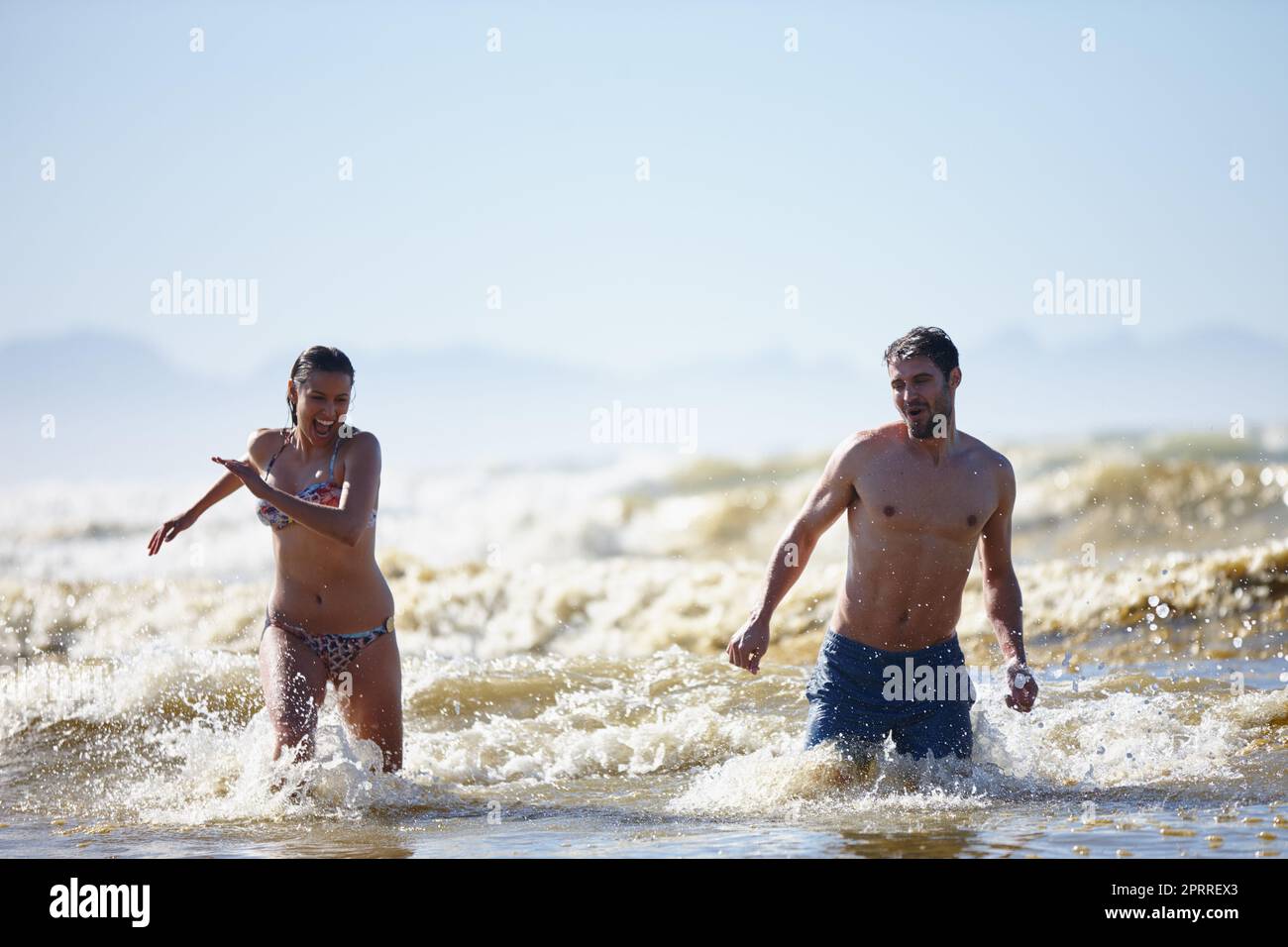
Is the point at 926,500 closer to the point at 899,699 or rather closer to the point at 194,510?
the point at 899,699

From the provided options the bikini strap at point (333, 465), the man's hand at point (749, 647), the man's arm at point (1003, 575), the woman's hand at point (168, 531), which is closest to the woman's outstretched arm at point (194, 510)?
the woman's hand at point (168, 531)

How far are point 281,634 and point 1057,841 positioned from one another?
3.04 m

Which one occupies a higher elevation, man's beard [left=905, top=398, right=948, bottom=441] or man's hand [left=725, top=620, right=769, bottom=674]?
man's beard [left=905, top=398, right=948, bottom=441]

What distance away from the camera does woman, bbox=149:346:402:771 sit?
5695 mm

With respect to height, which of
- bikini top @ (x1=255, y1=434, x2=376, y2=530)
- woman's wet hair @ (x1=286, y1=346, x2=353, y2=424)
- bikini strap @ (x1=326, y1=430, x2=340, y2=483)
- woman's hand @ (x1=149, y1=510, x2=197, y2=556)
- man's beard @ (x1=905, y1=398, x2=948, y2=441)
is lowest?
woman's hand @ (x1=149, y1=510, x2=197, y2=556)

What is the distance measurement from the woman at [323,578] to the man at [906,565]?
64.0 inches

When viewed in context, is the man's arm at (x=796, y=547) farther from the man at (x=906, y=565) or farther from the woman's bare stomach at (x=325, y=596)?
the woman's bare stomach at (x=325, y=596)

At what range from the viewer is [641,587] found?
45.1 feet

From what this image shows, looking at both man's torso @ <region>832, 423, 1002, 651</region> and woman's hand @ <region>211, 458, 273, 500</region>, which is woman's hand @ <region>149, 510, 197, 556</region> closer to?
woman's hand @ <region>211, 458, 273, 500</region>

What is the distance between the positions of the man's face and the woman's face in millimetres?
2138

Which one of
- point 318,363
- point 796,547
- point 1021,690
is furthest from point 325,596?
point 1021,690

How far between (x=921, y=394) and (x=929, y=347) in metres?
0.18

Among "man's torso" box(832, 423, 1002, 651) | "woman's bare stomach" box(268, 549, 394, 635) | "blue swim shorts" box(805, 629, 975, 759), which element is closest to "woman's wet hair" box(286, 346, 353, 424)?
"woman's bare stomach" box(268, 549, 394, 635)
